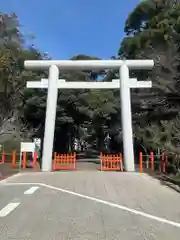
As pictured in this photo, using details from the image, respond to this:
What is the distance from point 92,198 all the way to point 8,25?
42.9 metres

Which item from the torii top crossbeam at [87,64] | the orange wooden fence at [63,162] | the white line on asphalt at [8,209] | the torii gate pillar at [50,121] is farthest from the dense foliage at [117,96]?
the white line on asphalt at [8,209]

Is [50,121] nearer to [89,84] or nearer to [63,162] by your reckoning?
[63,162]

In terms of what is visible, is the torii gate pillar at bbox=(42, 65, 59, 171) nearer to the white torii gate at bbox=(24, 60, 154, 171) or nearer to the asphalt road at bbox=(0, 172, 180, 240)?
the white torii gate at bbox=(24, 60, 154, 171)

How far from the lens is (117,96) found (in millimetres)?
37875

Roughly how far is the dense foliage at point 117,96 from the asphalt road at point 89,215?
42.2ft

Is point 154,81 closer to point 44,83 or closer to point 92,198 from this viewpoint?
point 44,83

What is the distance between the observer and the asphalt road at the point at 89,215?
550cm

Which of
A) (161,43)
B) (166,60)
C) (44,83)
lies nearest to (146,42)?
(161,43)

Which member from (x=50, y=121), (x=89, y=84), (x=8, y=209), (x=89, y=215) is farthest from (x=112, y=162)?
(x=89, y=215)

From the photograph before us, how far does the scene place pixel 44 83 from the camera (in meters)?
22.7

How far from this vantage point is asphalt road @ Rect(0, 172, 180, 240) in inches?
217

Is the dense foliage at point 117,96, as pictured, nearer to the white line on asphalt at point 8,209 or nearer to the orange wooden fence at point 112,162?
the orange wooden fence at point 112,162

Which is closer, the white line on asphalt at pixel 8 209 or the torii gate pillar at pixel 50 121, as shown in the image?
the white line on asphalt at pixel 8 209

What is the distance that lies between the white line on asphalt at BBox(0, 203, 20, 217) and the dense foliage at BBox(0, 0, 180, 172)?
15134 mm
